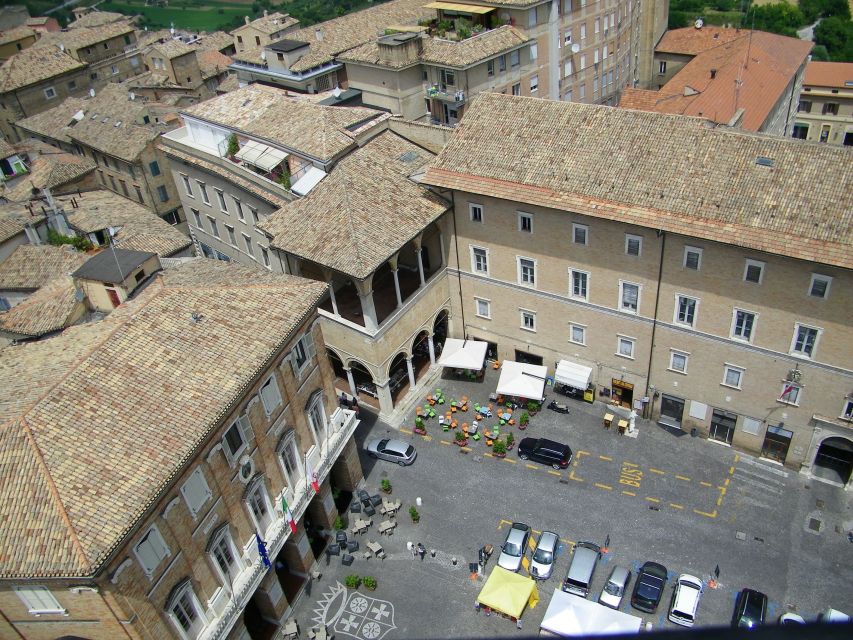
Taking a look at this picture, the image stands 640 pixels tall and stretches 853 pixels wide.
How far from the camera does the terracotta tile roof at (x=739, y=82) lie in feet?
199

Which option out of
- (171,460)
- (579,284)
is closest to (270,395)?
(171,460)

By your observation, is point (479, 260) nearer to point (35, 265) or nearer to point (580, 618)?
point (580, 618)

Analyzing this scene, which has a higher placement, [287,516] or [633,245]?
[633,245]

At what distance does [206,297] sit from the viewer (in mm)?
34781

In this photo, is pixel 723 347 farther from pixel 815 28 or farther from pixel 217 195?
pixel 815 28

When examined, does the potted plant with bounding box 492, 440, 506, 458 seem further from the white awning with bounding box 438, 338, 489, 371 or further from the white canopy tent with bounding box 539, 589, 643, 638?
the white canopy tent with bounding box 539, 589, 643, 638

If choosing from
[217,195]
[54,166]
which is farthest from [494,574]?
[54,166]

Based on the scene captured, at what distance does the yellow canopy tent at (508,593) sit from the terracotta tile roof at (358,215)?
19.3 m

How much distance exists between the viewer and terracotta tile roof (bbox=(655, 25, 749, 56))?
8788 centimetres

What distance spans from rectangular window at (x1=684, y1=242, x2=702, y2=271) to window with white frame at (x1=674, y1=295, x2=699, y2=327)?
2166 mm

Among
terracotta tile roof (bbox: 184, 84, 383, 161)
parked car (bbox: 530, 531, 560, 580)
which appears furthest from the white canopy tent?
terracotta tile roof (bbox: 184, 84, 383, 161)

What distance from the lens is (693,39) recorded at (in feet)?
300

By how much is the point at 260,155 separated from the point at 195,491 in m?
30.8

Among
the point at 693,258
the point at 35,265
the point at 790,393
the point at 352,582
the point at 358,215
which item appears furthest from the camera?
the point at 35,265
